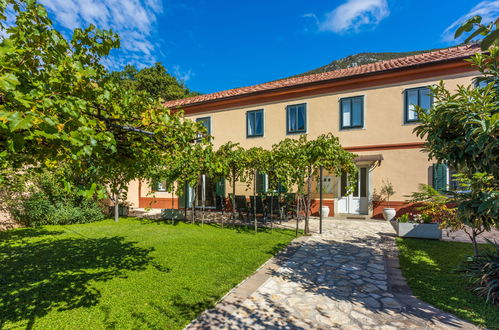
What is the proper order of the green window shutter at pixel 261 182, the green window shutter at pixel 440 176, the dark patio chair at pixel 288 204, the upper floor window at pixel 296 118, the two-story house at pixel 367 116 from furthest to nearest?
the green window shutter at pixel 261 182, the upper floor window at pixel 296 118, the dark patio chair at pixel 288 204, the two-story house at pixel 367 116, the green window shutter at pixel 440 176

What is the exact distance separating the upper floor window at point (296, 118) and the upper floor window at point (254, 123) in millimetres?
1583

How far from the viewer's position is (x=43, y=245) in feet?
22.5

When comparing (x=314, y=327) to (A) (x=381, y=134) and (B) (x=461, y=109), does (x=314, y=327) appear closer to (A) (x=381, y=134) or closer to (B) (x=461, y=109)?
(B) (x=461, y=109)

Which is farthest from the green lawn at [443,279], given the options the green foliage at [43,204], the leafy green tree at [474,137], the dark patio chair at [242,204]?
the green foliage at [43,204]

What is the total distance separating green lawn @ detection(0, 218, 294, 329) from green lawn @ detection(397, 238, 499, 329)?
9.75 ft

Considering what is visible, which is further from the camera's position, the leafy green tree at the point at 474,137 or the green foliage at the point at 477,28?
the leafy green tree at the point at 474,137

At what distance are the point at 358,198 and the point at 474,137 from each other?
28.6ft

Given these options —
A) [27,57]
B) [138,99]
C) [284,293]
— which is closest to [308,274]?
[284,293]

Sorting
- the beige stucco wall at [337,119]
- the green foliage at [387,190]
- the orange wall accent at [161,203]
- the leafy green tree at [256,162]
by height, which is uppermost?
the beige stucco wall at [337,119]

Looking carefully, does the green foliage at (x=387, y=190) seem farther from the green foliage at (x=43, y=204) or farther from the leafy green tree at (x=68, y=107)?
the green foliage at (x=43, y=204)

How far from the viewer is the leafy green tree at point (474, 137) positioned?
9.93ft

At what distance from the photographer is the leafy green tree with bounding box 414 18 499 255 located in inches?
119

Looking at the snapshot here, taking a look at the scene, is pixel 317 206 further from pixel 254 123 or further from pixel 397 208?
pixel 254 123

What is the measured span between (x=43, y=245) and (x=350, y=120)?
40.9 feet
